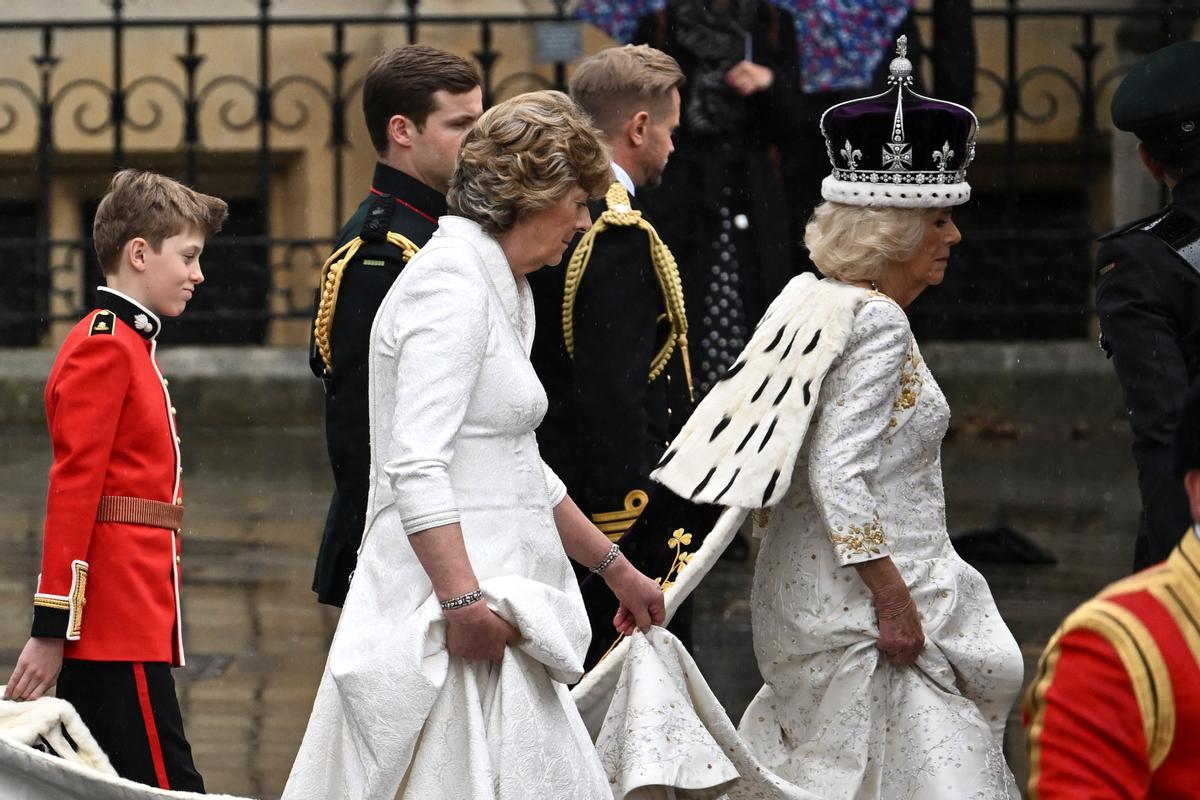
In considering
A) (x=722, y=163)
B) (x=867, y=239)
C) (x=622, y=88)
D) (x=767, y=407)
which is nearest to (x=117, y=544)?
(x=767, y=407)

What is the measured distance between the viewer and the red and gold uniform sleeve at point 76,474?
4102mm

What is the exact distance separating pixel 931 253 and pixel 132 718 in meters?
1.80

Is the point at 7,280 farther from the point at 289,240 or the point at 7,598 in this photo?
the point at 7,598

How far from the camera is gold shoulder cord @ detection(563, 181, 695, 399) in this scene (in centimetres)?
476

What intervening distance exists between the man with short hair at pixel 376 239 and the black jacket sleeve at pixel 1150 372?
1291 mm

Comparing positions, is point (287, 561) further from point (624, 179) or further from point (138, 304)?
point (138, 304)

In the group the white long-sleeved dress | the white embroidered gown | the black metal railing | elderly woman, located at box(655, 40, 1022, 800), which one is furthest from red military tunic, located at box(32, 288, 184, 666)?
the black metal railing

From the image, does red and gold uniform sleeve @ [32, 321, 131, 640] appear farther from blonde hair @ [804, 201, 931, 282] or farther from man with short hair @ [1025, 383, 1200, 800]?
man with short hair @ [1025, 383, 1200, 800]

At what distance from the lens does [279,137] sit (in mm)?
11422

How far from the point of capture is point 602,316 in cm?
470

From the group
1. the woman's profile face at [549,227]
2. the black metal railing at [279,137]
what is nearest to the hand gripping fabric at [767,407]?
the woman's profile face at [549,227]

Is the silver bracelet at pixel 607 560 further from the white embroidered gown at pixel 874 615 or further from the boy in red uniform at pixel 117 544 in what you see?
the boy in red uniform at pixel 117 544

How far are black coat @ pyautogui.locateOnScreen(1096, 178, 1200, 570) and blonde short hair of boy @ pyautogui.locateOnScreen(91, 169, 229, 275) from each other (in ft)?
6.02

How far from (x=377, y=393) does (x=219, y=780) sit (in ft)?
6.27
